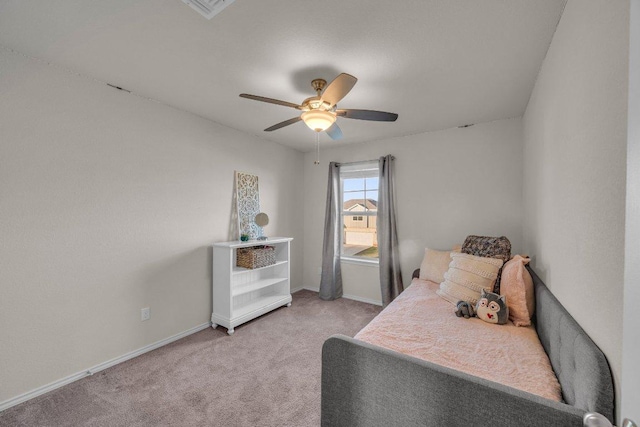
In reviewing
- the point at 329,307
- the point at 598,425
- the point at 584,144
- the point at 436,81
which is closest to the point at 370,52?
the point at 436,81

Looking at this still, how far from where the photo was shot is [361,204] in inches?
160

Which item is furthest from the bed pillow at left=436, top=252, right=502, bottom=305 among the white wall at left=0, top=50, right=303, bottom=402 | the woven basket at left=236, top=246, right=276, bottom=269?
the white wall at left=0, top=50, right=303, bottom=402

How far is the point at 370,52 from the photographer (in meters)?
1.76

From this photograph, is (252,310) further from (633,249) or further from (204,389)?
(633,249)

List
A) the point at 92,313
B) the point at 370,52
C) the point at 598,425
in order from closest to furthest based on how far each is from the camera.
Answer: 1. the point at 598,425
2. the point at 370,52
3. the point at 92,313

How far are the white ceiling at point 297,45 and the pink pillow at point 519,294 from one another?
150cm

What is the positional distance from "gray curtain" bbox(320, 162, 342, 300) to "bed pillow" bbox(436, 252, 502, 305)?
6.20 feet

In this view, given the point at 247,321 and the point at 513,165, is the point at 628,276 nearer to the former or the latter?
the point at 513,165

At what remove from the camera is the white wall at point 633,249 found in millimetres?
489

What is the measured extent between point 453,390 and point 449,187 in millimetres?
2798

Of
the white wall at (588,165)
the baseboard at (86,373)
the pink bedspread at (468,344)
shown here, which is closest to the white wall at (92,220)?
the baseboard at (86,373)

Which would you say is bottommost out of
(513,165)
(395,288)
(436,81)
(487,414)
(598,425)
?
(395,288)

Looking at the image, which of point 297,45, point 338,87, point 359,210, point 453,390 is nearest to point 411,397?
point 453,390

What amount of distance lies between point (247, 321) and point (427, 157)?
9.88 feet
